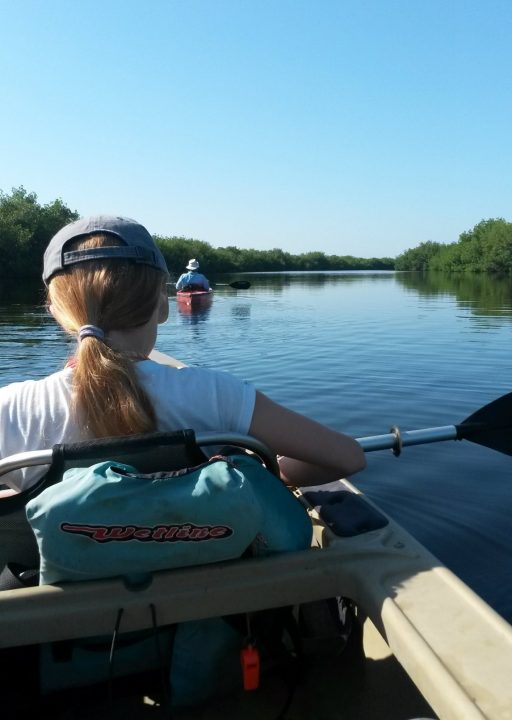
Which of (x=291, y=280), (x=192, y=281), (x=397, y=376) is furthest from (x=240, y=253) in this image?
(x=397, y=376)

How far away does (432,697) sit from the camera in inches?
45.7

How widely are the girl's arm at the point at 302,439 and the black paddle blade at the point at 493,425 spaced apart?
1.04m

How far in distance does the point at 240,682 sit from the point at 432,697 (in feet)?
2.40

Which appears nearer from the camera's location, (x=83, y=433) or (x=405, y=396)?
(x=83, y=433)

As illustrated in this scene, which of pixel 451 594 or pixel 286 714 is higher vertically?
pixel 451 594

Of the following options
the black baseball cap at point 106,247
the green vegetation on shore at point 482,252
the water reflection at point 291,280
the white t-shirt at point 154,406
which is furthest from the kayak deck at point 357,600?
the green vegetation on shore at point 482,252

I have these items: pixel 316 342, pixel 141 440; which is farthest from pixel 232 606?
pixel 316 342

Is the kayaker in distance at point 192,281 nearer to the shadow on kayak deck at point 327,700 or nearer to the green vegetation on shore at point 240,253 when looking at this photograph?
the shadow on kayak deck at point 327,700

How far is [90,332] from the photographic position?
5.27ft

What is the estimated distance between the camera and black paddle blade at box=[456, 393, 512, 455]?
265 centimetres

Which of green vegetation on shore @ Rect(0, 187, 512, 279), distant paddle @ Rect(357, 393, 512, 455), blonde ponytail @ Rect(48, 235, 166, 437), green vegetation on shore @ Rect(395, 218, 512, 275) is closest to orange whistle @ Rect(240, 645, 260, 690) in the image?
blonde ponytail @ Rect(48, 235, 166, 437)

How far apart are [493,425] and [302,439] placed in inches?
52.1

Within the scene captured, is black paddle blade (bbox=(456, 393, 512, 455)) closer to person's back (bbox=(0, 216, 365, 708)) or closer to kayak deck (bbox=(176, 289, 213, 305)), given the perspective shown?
person's back (bbox=(0, 216, 365, 708))

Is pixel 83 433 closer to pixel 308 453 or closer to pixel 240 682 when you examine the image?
pixel 308 453
